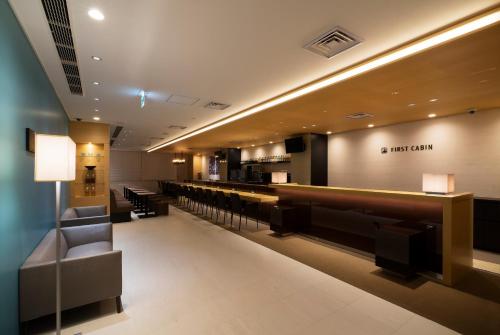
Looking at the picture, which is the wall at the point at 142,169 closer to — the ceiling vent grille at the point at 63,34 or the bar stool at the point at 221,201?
the bar stool at the point at 221,201

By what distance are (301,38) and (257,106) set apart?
2.82 metres

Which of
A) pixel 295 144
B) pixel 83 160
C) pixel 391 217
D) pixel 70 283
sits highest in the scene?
pixel 295 144

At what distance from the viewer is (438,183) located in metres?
3.47

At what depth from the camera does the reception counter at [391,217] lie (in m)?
3.31

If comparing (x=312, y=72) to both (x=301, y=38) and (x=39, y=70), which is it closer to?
(x=301, y=38)

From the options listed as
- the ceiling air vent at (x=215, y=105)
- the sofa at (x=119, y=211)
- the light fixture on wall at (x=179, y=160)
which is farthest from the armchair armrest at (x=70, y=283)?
the light fixture on wall at (x=179, y=160)

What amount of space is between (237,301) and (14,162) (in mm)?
2685

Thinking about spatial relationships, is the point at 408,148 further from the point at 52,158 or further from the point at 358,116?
the point at 52,158

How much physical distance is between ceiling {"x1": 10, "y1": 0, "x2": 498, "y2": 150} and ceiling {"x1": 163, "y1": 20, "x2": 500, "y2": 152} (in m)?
0.35

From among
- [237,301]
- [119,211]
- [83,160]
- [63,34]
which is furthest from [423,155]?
[83,160]

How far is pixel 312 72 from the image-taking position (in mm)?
3725

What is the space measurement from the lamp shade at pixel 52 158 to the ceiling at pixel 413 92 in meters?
3.65

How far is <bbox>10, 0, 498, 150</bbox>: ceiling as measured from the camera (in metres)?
2.22

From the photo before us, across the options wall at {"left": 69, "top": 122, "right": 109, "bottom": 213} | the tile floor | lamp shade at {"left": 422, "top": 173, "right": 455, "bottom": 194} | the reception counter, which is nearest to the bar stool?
the reception counter
